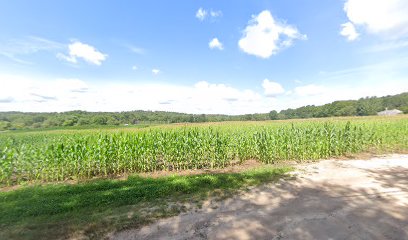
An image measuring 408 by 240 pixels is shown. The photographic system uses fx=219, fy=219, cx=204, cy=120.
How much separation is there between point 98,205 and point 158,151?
5.77 metres

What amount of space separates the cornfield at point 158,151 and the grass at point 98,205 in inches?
105

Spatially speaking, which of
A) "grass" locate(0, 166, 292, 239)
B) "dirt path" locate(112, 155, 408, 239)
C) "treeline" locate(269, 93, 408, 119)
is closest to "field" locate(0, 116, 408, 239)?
"grass" locate(0, 166, 292, 239)

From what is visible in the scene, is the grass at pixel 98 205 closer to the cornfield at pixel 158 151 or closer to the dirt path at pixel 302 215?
the dirt path at pixel 302 215

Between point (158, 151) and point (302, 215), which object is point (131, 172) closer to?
point (158, 151)

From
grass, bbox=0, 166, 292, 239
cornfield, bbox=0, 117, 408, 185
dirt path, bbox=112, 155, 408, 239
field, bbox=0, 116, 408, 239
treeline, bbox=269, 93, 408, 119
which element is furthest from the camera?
treeline, bbox=269, 93, 408, 119

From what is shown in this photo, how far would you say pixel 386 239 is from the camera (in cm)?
401

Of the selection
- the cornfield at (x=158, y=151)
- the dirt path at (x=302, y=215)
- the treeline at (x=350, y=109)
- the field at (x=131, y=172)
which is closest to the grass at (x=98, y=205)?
the field at (x=131, y=172)

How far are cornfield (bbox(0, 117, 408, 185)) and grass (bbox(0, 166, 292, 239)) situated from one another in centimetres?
265

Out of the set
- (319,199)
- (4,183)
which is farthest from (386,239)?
(4,183)

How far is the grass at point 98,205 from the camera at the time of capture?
4.76 m

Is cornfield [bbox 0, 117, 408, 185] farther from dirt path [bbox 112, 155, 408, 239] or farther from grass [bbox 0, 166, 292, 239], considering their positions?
dirt path [bbox 112, 155, 408, 239]

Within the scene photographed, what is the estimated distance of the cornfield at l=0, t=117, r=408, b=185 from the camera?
10.6 metres

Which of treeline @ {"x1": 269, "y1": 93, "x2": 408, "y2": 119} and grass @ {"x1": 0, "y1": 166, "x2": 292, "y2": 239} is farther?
treeline @ {"x1": 269, "y1": 93, "x2": 408, "y2": 119}

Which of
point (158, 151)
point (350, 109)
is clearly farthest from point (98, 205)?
point (350, 109)
